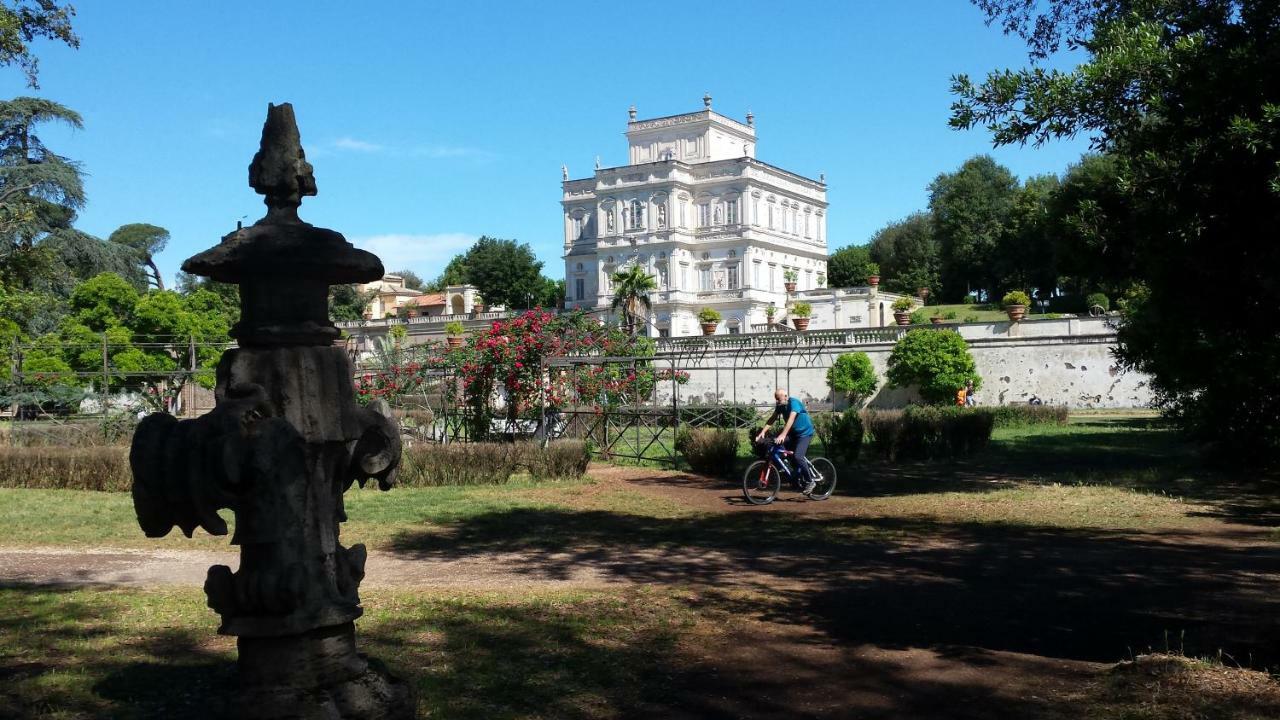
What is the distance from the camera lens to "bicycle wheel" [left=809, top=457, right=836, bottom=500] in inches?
587

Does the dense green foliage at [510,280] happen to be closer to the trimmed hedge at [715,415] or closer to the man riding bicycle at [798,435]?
the trimmed hedge at [715,415]

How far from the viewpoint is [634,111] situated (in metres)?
77.2

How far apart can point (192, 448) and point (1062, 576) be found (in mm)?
7266

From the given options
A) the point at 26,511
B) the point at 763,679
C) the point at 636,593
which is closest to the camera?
the point at 763,679

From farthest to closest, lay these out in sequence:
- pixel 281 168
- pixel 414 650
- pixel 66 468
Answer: pixel 66 468 < pixel 414 650 < pixel 281 168

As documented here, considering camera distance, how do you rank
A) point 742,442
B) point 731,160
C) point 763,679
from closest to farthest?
point 763,679
point 742,442
point 731,160

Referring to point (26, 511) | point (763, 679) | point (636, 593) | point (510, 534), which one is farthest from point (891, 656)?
point (26, 511)

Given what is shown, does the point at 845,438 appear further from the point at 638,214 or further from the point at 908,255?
the point at 908,255

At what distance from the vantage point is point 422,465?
17.2 m

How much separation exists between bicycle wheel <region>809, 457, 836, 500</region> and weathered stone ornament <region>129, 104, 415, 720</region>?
37.5 feet

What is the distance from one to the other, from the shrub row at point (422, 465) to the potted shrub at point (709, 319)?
30799 millimetres

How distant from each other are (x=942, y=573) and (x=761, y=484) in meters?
6.00

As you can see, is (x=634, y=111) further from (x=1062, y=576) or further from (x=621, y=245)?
(x=1062, y=576)

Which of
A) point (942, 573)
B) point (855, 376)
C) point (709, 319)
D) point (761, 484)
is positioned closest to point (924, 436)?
point (761, 484)
